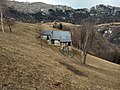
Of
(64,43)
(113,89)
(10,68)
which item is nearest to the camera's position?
(10,68)

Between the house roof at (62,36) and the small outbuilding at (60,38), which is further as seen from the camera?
the house roof at (62,36)

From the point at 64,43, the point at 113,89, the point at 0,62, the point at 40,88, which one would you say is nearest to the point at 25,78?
the point at 40,88

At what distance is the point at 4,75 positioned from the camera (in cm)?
2230

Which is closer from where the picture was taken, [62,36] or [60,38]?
[60,38]

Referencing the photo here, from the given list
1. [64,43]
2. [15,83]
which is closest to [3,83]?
[15,83]

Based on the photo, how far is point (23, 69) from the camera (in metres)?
25.8

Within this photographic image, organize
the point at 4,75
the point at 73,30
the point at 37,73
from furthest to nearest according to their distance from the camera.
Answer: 1. the point at 73,30
2. the point at 37,73
3. the point at 4,75

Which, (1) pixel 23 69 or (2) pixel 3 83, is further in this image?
(1) pixel 23 69

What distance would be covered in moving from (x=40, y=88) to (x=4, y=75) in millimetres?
3547

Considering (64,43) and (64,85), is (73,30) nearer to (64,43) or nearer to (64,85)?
(64,43)

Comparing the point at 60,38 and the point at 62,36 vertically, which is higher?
the point at 62,36

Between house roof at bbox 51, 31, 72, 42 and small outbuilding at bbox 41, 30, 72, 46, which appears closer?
small outbuilding at bbox 41, 30, 72, 46

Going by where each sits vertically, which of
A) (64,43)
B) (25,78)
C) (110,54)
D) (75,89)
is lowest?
(110,54)

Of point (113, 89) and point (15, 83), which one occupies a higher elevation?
point (15, 83)
